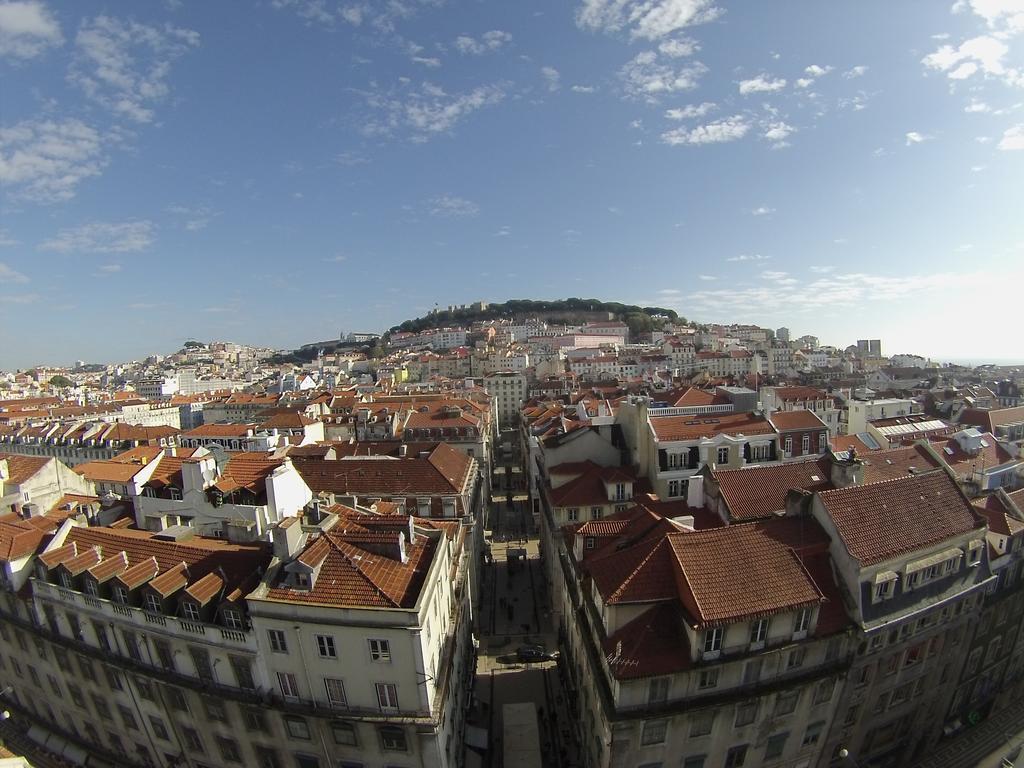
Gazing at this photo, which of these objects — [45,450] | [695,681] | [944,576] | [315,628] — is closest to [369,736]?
[315,628]

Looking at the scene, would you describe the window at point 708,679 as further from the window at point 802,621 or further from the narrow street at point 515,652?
the narrow street at point 515,652

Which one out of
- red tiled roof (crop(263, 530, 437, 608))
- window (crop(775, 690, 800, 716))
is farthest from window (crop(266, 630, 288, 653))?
window (crop(775, 690, 800, 716))

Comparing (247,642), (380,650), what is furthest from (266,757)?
(380,650)

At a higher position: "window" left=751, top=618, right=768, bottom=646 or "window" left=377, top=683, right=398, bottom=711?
"window" left=751, top=618, right=768, bottom=646

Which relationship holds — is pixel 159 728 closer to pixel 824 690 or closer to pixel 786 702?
pixel 786 702

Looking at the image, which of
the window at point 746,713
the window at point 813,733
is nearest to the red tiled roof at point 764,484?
the window at point 813,733

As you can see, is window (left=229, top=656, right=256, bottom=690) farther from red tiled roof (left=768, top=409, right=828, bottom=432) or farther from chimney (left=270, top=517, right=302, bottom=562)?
red tiled roof (left=768, top=409, right=828, bottom=432)
